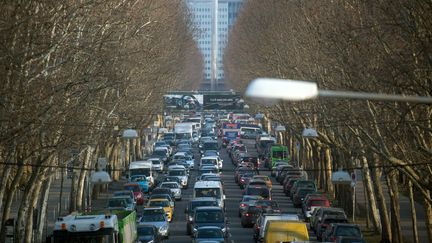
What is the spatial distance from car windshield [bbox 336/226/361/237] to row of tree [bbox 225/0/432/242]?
243 cm

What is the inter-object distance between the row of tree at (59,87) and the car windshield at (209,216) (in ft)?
A: 16.3

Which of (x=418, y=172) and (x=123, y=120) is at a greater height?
(x=123, y=120)


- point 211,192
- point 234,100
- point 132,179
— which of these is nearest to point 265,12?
point 234,100

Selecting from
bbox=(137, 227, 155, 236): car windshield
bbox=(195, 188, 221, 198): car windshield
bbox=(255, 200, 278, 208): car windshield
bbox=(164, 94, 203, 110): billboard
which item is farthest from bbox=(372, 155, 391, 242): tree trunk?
bbox=(164, 94, 203, 110): billboard

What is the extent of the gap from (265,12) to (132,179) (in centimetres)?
2438

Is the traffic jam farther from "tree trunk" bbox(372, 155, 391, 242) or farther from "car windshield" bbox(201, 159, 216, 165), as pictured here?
"tree trunk" bbox(372, 155, 391, 242)

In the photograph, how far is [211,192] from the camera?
5631 cm

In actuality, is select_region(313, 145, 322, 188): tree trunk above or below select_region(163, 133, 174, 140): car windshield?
below

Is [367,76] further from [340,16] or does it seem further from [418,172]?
[340,16]

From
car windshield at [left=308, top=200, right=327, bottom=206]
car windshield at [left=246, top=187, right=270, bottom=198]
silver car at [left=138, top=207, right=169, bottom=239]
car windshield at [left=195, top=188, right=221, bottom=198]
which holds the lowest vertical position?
silver car at [left=138, top=207, right=169, bottom=239]

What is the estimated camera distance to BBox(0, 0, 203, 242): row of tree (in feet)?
95.9

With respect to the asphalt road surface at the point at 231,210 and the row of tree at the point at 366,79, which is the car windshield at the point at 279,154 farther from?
the row of tree at the point at 366,79

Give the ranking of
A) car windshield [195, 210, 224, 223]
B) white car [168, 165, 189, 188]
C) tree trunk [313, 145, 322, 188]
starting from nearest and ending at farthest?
car windshield [195, 210, 224, 223] < tree trunk [313, 145, 322, 188] < white car [168, 165, 189, 188]

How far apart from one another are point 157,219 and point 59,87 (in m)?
17.3
